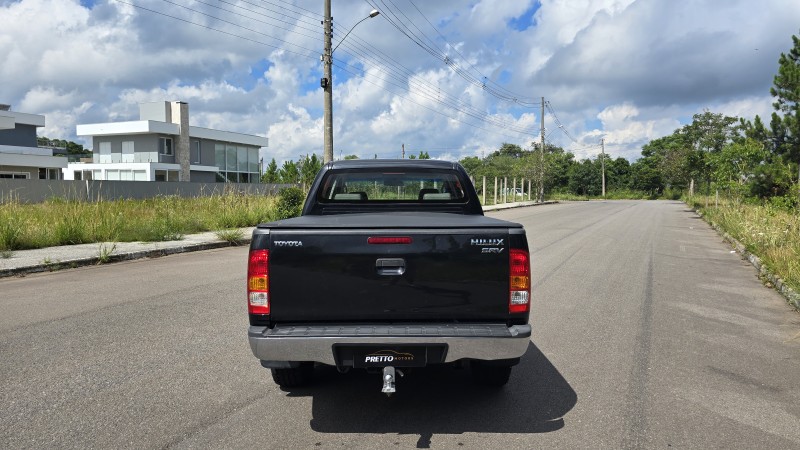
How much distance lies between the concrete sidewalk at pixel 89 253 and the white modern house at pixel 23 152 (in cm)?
3181

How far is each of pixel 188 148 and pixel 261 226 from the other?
53.0m

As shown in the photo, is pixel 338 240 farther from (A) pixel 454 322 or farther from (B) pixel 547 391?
(B) pixel 547 391

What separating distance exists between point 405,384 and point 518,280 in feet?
4.90

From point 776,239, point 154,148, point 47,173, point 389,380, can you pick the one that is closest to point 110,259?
point 389,380

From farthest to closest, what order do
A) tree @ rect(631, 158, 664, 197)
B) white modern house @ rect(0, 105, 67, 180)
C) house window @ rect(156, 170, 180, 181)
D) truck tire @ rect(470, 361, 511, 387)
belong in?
tree @ rect(631, 158, 664, 197), house window @ rect(156, 170, 180, 181), white modern house @ rect(0, 105, 67, 180), truck tire @ rect(470, 361, 511, 387)

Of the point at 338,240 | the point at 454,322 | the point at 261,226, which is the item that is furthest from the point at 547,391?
the point at 261,226

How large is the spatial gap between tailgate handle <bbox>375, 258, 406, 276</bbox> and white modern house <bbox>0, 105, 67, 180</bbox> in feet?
142

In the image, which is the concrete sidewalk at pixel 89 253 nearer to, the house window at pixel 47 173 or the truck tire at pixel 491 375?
the truck tire at pixel 491 375

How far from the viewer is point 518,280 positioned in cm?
367

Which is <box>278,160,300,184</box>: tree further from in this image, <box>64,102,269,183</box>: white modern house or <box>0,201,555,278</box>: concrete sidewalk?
<box>0,201,555,278</box>: concrete sidewalk

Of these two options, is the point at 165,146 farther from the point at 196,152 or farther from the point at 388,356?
the point at 388,356

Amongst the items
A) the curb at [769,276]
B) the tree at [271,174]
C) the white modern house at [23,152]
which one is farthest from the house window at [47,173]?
the curb at [769,276]

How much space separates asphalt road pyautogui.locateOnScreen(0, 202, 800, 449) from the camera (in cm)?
365

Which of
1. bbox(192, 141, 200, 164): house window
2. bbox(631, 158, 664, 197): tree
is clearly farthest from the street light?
bbox(631, 158, 664, 197): tree
